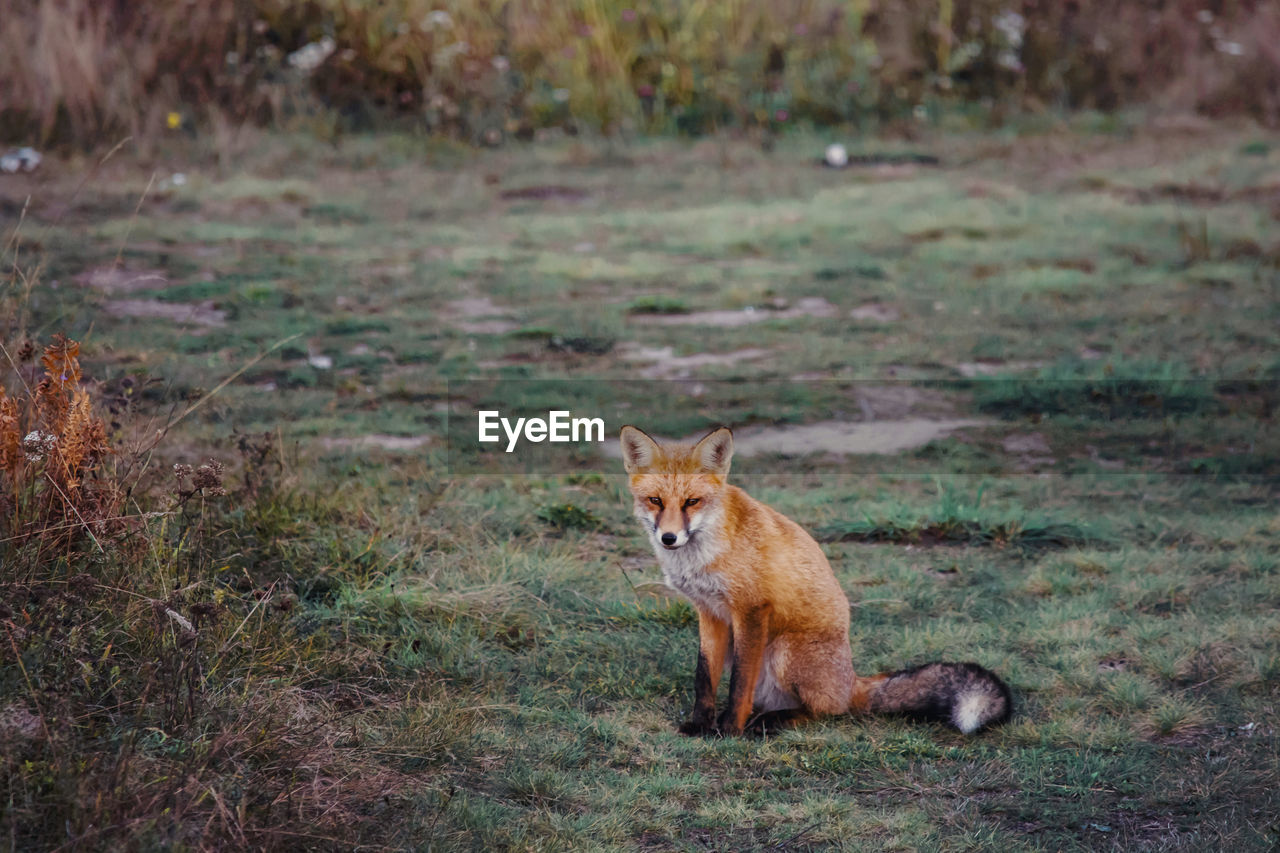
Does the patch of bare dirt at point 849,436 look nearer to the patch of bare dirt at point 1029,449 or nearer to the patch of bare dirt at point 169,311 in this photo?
the patch of bare dirt at point 1029,449

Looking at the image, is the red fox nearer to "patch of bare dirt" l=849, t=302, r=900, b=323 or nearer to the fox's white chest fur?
the fox's white chest fur

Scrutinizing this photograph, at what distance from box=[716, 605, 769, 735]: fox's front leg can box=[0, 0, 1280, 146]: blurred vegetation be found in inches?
371

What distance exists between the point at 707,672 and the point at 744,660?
0.13m

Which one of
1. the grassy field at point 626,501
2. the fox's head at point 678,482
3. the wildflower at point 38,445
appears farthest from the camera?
the fox's head at point 678,482

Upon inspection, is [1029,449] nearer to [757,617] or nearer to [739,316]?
[739,316]

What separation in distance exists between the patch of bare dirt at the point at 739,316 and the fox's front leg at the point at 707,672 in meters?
4.45

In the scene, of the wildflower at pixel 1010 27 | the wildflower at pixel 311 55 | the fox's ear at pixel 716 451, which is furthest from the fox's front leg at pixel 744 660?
the wildflower at pixel 1010 27

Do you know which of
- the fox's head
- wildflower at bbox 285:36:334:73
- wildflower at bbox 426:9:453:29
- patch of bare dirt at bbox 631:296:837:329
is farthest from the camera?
wildflower at bbox 426:9:453:29

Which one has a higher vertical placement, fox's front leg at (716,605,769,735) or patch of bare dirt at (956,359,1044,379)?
fox's front leg at (716,605,769,735)

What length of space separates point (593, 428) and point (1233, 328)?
4.14m

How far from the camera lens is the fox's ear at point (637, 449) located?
13.7 feet

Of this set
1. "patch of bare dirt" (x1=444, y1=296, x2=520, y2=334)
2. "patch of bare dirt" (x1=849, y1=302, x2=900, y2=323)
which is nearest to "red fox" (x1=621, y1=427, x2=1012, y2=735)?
"patch of bare dirt" (x1=444, y1=296, x2=520, y2=334)

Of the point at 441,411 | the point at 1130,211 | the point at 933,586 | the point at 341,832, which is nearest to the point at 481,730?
the point at 341,832

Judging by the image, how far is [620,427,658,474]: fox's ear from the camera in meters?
4.18
